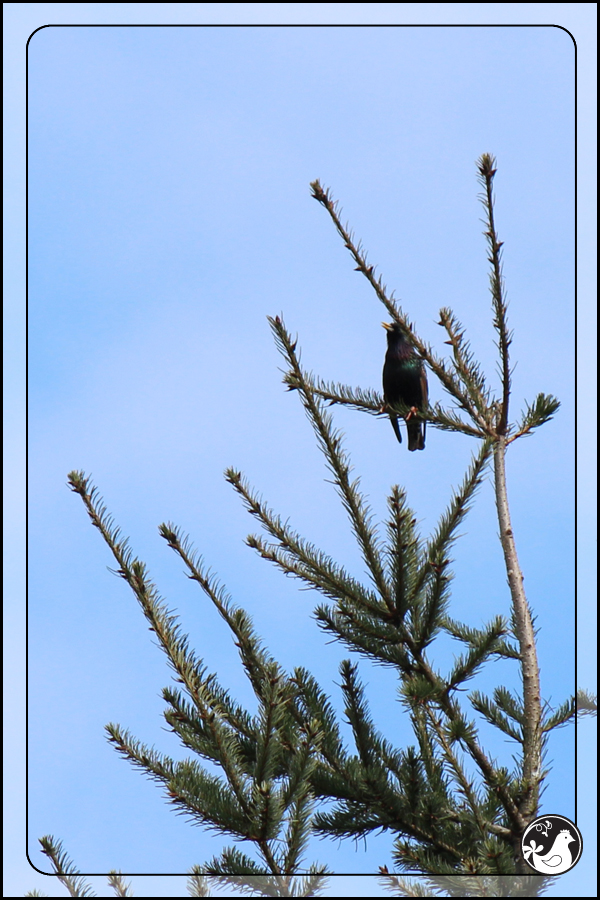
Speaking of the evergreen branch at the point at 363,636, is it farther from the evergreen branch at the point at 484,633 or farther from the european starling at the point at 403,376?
the european starling at the point at 403,376

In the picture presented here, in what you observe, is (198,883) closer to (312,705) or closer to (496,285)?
(312,705)

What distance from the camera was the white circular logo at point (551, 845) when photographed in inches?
92.6

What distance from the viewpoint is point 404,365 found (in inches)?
214

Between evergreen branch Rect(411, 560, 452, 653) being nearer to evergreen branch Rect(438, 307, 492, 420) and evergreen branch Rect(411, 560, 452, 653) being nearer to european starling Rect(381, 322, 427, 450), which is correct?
evergreen branch Rect(438, 307, 492, 420)

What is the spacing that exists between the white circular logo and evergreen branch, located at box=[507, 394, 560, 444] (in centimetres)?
110

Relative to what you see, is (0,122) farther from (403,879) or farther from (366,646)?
(403,879)

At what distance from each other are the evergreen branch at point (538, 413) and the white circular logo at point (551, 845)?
3.61ft

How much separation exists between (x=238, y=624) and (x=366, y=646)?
16.2 inches

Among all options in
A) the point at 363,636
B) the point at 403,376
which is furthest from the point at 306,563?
the point at 403,376

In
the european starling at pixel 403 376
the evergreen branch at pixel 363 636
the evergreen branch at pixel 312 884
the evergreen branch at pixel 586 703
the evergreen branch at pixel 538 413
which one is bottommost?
the evergreen branch at pixel 312 884

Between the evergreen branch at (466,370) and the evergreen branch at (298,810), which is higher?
the evergreen branch at (466,370)

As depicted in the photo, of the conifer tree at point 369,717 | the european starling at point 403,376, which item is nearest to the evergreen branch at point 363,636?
the conifer tree at point 369,717

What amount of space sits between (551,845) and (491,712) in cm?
74

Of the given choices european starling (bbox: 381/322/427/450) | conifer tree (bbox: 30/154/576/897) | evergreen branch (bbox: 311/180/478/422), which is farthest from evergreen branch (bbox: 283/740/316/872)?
european starling (bbox: 381/322/427/450)
